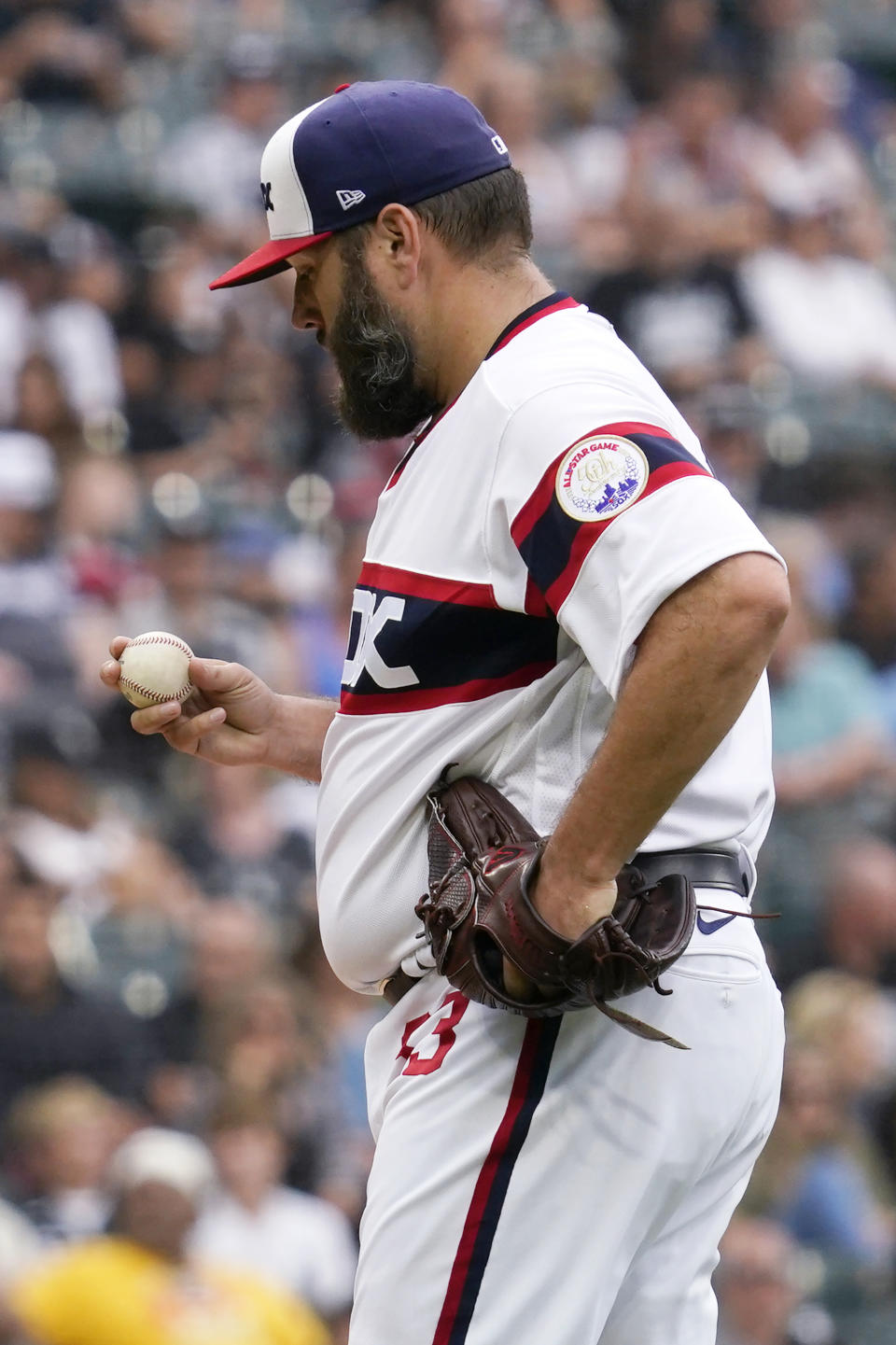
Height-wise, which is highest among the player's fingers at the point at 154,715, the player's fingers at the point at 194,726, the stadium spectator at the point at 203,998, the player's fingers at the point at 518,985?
the player's fingers at the point at 154,715

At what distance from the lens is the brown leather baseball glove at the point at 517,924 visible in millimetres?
2098

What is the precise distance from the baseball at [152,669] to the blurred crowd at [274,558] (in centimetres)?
242

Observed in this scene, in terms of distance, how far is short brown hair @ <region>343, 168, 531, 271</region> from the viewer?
95.8 inches

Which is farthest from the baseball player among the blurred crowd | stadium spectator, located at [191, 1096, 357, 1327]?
stadium spectator, located at [191, 1096, 357, 1327]

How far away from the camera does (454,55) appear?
7.80m

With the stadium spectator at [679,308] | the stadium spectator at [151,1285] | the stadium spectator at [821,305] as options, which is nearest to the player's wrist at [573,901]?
the stadium spectator at [151,1285]

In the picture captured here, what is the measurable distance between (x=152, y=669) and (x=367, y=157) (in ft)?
2.71

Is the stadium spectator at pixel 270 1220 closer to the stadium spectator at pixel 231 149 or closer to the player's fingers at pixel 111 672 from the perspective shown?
the player's fingers at pixel 111 672

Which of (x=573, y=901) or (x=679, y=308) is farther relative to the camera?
(x=679, y=308)

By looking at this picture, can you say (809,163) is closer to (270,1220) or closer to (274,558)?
(274,558)

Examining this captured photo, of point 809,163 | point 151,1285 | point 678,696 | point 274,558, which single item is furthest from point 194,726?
point 809,163

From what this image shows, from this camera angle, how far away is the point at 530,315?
2402 mm

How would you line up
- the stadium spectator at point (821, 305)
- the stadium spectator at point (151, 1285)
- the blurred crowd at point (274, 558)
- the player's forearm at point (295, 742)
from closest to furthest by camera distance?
the player's forearm at point (295, 742) < the stadium spectator at point (151, 1285) < the blurred crowd at point (274, 558) < the stadium spectator at point (821, 305)

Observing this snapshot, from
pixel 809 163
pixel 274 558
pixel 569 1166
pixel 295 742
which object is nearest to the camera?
pixel 569 1166
